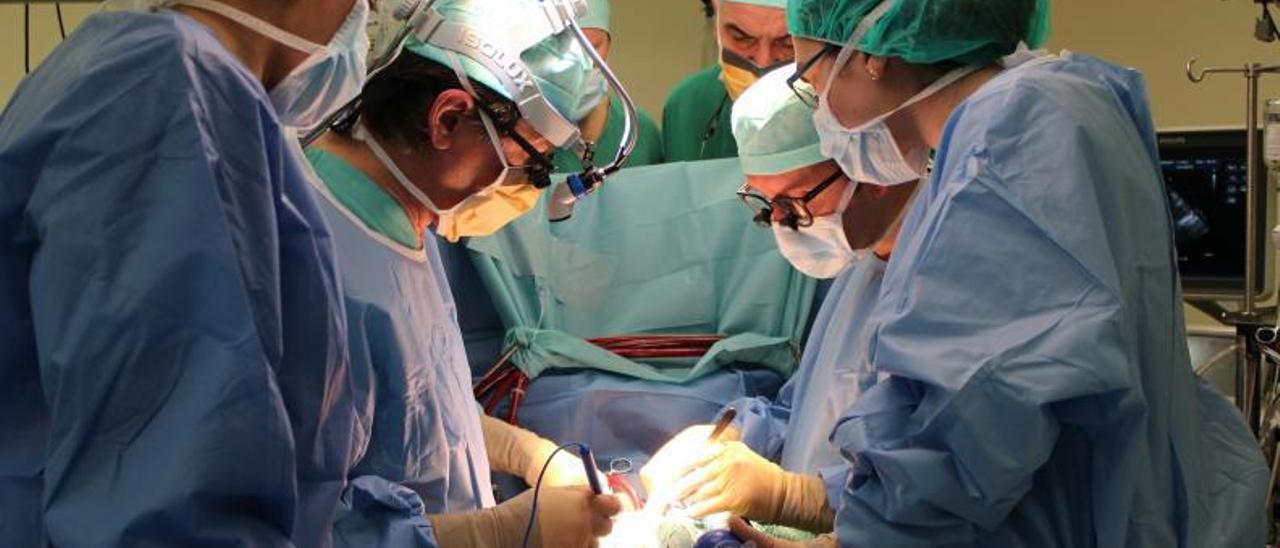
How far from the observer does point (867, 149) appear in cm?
186

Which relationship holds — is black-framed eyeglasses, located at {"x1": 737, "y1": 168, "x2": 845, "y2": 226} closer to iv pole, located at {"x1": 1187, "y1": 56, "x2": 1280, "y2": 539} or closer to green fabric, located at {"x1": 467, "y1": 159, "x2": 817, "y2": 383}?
green fabric, located at {"x1": 467, "y1": 159, "x2": 817, "y2": 383}

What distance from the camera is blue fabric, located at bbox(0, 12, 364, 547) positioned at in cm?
99

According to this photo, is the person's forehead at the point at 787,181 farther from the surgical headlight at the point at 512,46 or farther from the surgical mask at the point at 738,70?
the surgical mask at the point at 738,70

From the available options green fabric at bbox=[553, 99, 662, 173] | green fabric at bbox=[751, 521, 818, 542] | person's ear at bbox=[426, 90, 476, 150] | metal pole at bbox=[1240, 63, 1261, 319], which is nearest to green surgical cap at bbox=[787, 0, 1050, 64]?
person's ear at bbox=[426, 90, 476, 150]

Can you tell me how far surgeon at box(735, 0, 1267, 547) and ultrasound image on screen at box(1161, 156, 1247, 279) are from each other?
2.38m

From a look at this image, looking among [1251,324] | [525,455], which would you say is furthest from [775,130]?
[1251,324]

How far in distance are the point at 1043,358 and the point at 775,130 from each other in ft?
3.35

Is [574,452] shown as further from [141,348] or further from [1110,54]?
[1110,54]

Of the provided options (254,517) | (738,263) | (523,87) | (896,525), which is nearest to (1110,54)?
(738,263)

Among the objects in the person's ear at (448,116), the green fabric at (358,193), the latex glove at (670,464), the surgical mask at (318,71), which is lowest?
the latex glove at (670,464)

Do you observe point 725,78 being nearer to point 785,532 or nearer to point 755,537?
point 785,532

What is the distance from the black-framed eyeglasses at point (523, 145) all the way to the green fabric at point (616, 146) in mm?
827

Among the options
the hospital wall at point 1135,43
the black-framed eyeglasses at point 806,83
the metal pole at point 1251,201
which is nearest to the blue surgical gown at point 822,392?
the black-framed eyeglasses at point 806,83

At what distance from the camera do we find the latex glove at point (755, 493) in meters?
2.01
